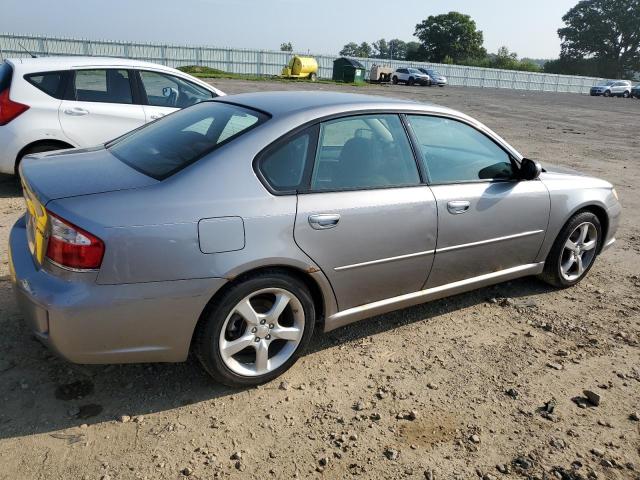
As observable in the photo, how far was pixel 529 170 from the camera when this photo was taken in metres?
3.95

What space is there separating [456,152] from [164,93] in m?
4.36

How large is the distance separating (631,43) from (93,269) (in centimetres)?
9987

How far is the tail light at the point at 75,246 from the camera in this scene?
2.44 metres

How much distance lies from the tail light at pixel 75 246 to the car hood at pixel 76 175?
0.66 feet

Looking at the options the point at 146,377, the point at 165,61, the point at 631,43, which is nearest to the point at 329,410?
the point at 146,377

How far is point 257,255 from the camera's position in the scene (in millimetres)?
2732

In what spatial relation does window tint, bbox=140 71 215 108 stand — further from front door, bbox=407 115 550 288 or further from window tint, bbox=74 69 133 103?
front door, bbox=407 115 550 288

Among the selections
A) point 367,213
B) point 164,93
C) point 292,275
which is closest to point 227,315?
point 292,275

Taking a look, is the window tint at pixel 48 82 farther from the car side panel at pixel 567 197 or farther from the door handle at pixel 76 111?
the car side panel at pixel 567 197

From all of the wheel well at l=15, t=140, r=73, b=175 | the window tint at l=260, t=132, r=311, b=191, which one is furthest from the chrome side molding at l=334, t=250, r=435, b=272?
the wheel well at l=15, t=140, r=73, b=175

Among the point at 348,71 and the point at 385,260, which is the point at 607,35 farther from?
the point at 385,260

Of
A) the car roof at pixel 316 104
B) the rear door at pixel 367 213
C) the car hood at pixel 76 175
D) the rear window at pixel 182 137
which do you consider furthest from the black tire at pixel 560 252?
the car hood at pixel 76 175

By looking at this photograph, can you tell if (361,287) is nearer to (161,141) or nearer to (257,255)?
(257,255)

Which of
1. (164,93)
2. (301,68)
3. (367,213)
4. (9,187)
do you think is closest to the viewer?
(367,213)
